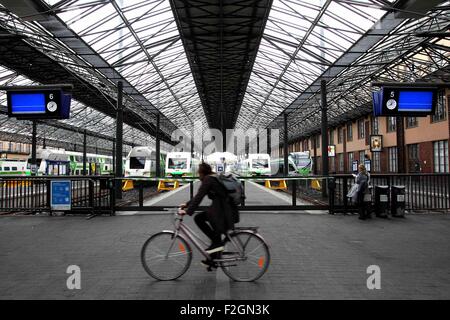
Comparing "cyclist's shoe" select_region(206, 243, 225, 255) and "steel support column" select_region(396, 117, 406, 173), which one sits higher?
"steel support column" select_region(396, 117, 406, 173)

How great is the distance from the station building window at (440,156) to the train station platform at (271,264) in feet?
58.3

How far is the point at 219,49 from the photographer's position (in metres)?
19.1

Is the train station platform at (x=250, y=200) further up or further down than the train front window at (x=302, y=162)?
further down

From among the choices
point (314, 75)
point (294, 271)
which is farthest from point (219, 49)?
point (294, 271)

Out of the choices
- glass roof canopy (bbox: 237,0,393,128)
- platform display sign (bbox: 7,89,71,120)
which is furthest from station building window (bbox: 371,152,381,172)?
platform display sign (bbox: 7,89,71,120)

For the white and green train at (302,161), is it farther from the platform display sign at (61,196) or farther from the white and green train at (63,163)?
the platform display sign at (61,196)

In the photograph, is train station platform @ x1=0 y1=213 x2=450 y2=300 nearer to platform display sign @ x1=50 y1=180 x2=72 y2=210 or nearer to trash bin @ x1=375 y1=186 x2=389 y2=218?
trash bin @ x1=375 y1=186 x2=389 y2=218

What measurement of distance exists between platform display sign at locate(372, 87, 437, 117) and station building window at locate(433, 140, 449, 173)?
17559 mm

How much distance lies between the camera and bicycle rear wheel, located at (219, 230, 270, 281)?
4.73m

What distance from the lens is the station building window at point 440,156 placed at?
A: 80.7 ft

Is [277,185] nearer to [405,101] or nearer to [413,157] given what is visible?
[405,101]

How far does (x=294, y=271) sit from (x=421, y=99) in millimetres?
7222

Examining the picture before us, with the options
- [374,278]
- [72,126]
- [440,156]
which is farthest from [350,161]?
[374,278]

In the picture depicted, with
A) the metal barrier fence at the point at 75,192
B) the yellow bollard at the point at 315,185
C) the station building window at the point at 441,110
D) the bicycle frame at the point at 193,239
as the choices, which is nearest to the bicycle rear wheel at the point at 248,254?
the bicycle frame at the point at 193,239
